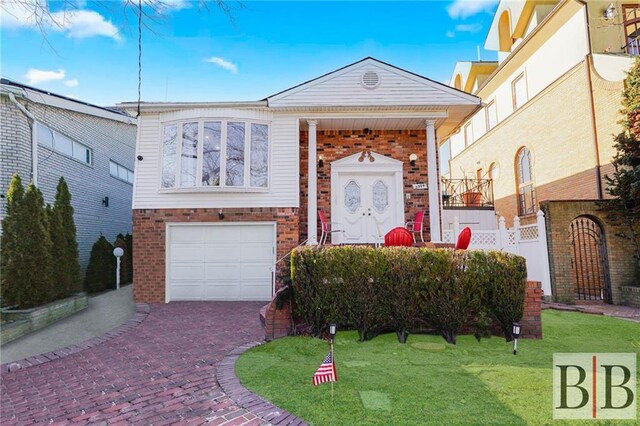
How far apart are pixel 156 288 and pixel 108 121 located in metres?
8.17

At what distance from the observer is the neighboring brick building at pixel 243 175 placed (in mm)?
9570

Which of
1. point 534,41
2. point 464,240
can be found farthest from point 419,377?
point 534,41

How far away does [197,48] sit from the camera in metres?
5.78

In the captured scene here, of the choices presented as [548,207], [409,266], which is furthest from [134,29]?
[548,207]

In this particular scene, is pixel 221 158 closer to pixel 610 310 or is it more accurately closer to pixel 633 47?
pixel 610 310

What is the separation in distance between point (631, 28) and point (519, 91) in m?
4.31

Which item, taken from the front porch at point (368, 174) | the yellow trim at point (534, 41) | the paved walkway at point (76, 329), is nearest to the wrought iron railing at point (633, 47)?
the yellow trim at point (534, 41)

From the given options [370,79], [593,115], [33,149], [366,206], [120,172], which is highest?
[370,79]

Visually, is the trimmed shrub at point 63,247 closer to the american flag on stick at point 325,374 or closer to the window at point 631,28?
the american flag on stick at point 325,374

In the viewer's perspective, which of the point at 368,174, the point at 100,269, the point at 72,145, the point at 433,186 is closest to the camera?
the point at 433,186

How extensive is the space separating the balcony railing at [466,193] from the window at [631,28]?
6746mm

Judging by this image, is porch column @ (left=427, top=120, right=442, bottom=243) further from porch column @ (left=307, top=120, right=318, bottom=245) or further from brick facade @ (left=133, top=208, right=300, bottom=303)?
brick facade @ (left=133, top=208, right=300, bottom=303)

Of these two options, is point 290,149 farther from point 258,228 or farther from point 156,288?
point 156,288

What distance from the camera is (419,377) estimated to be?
3848 mm
